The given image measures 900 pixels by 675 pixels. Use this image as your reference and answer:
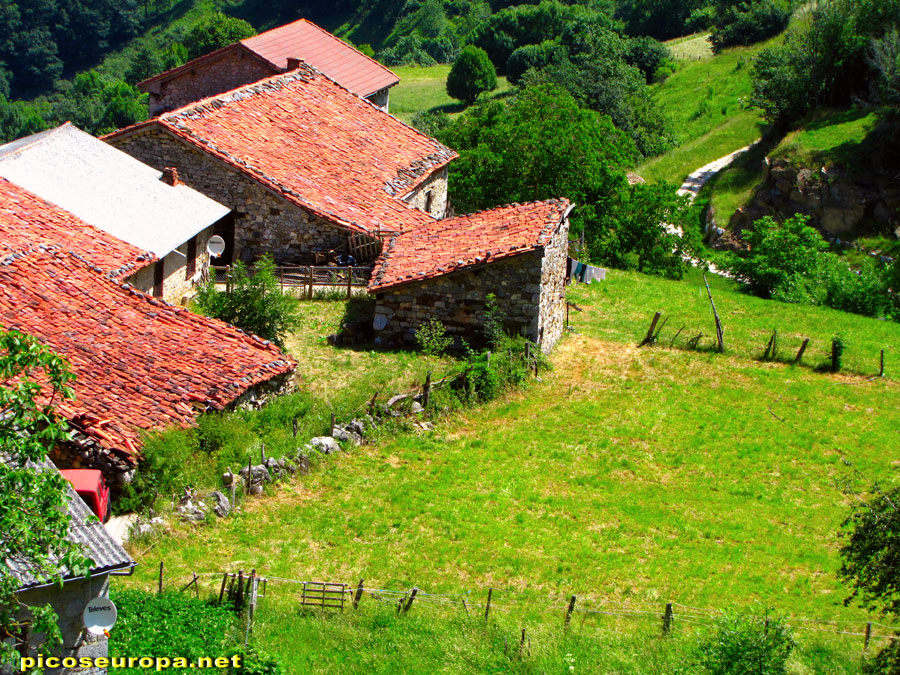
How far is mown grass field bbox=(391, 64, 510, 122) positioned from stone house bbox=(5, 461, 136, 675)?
192ft

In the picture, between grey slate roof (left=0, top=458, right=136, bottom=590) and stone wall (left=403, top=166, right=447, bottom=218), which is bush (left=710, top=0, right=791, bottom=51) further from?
grey slate roof (left=0, top=458, right=136, bottom=590)

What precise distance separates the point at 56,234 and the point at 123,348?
16.8 feet

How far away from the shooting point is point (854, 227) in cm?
4841

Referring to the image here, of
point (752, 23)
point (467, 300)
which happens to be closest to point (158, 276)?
point (467, 300)

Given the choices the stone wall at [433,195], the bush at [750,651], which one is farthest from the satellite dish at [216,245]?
the bush at [750,651]

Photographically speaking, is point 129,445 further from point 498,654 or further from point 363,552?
point 498,654

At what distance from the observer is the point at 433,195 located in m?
38.6

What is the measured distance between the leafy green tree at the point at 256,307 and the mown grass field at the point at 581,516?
134cm

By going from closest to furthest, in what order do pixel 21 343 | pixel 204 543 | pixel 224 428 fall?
pixel 21 343
pixel 204 543
pixel 224 428

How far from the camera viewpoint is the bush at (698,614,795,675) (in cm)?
1334

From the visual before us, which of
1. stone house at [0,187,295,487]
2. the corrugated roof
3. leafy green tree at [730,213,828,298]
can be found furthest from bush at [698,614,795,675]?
leafy green tree at [730,213,828,298]

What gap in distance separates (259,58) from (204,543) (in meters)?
29.2

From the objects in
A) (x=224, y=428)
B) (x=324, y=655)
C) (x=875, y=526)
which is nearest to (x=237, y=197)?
(x=224, y=428)

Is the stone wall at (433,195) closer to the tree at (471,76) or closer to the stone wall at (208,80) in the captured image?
the stone wall at (208,80)
